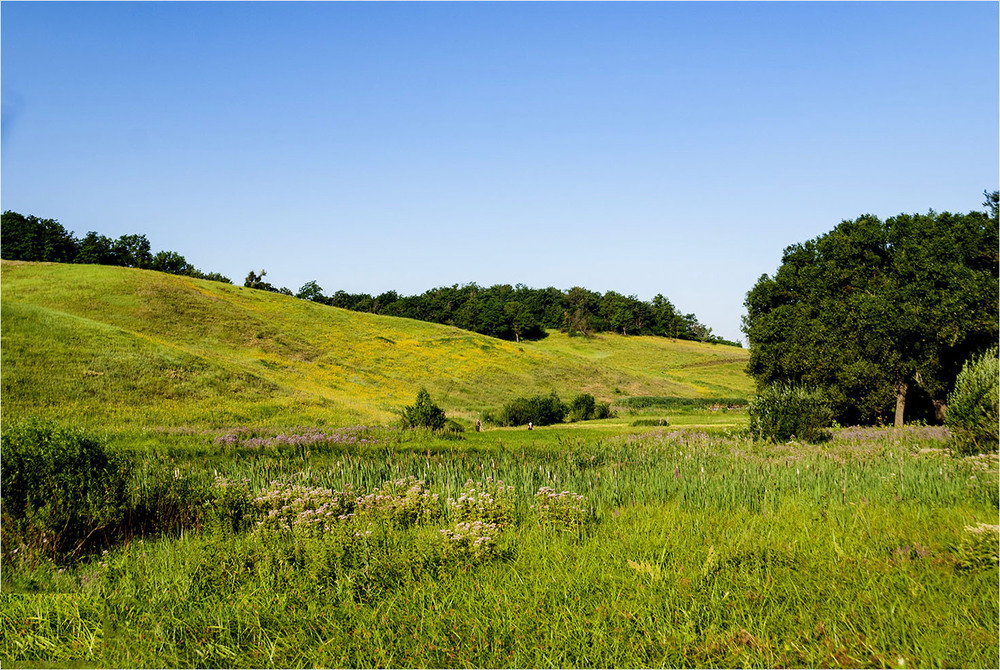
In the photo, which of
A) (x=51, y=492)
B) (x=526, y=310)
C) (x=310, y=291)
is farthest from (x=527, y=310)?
(x=51, y=492)

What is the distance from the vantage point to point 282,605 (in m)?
4.46

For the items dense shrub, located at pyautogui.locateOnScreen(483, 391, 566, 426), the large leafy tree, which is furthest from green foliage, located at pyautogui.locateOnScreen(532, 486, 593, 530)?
dense shrub, located at pyautogui.locateOnScreen(483, 391, 566, 426)

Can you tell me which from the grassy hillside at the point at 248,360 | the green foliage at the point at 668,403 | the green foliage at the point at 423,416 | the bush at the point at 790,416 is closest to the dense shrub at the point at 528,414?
the grassy hillside at the point at 248,360

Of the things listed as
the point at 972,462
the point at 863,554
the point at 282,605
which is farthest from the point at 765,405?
the point at 282,605

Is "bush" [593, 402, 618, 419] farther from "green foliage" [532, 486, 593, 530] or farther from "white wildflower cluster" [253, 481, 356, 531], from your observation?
"green foliage" [532, 486, 593, 530]

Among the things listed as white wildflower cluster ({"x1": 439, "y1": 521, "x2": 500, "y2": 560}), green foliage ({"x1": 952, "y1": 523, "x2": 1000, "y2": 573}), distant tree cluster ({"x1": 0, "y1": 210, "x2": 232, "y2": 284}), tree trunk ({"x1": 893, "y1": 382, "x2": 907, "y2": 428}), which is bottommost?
white wildflower cluster ({"x1": 439, "y1": 521, "x2": 500, "y2": 560})

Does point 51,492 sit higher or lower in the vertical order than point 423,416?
higher

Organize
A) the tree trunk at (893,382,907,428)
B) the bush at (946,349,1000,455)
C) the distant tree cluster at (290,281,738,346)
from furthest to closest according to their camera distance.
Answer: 1. the distant tree cluster at (290,281,738,346)
2. the tree trunk at (893,382,907,428)
3. the bush at (946,349,1000,455)

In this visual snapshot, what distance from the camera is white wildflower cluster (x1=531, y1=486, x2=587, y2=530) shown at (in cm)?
649

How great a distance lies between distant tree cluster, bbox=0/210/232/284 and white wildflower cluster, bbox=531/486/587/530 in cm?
7839

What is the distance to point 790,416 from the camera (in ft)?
55.9

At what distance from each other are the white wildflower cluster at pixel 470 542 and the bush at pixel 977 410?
9.14 m

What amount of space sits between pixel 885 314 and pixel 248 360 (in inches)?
1496

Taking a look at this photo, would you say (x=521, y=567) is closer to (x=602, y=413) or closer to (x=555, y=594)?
(x=555, y=594)
